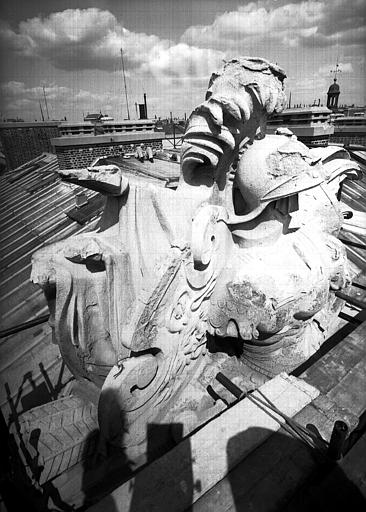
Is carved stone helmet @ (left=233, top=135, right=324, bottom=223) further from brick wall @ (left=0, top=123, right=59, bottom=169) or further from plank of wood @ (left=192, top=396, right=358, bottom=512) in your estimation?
brick wall @ (left=0, top=123, right=59, bottom=169)

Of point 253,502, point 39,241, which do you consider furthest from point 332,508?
point 39,241

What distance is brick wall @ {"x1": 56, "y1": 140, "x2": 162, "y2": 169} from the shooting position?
500 inches

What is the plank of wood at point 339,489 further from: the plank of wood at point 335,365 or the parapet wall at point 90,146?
the parapet wall at point 90,146

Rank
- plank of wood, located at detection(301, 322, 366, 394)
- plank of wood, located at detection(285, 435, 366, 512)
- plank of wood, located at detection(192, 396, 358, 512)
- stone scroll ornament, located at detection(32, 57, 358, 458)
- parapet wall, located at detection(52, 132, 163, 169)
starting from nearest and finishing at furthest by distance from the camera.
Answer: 1. plank of wood, located at detection(285, 435, 366, 512)
2. plank of wood, located at detection(192, 396, 358, 512)
3. stone scroll ornament, located at detection(32, 57, 358, 458)
4. plank of wood, located at detection(301, 322, 366, 394)
5. parapet wall, located at detection(52, 132, 163, 169)

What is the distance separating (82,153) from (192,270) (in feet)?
38.0

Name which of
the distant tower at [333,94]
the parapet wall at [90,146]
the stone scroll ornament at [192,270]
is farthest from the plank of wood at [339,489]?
the distant tower at [333,94]

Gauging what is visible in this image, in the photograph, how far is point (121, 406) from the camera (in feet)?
10.1

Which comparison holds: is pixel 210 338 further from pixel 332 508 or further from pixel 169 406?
pixel 332 508

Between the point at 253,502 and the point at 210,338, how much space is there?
7.58 feet

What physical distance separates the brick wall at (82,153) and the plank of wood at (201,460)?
1245cm

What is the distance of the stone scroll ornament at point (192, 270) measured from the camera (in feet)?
10.4

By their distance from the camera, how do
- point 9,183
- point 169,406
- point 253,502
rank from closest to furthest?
1. point 253,502
2. point 169,406
3. point 9,183

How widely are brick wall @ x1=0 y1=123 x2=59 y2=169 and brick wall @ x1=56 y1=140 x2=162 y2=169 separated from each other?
13294 millimetres

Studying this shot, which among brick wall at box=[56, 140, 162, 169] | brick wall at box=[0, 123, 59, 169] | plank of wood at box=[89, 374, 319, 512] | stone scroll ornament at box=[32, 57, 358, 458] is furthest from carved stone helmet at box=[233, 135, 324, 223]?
brick wall at box=[0, 123, 59, 169]
